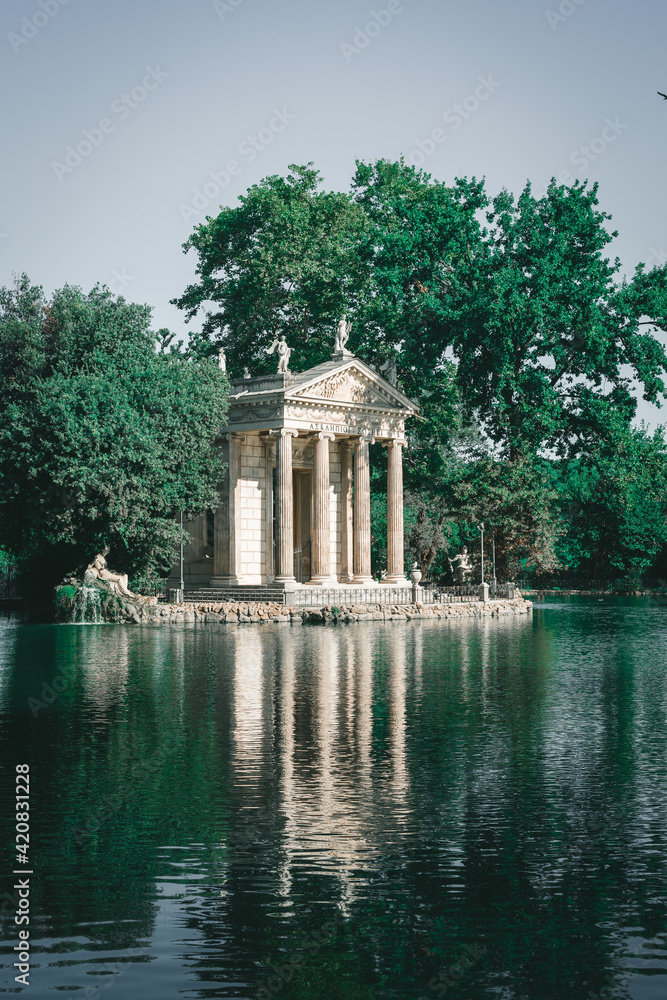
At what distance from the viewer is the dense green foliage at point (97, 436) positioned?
45812mm

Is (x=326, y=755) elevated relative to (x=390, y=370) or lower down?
lower down

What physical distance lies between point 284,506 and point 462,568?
19.5 meters

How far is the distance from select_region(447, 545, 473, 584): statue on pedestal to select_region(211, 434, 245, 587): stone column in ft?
57.2

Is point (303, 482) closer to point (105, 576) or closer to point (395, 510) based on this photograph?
point (395, 510)

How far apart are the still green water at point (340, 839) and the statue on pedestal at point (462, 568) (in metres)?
49.6

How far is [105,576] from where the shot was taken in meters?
48.2

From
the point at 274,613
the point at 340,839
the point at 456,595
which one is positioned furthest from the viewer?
the point at 456,595

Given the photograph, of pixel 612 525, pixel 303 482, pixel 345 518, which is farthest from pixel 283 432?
pixel 612 525

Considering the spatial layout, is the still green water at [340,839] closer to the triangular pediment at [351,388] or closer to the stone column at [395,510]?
the triangular pediment at [351,388]

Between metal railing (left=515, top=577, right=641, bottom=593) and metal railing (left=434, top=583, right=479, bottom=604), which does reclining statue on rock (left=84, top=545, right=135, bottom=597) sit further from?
metal railing (left=515, top=577, right=641, bottom=593)

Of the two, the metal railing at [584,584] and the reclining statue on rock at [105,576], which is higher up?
the reclining statue on rock at [105,576]

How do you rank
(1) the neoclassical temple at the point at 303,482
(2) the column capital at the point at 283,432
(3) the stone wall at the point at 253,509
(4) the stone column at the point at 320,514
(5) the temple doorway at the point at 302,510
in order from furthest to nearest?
(5) the temple doorway at the point at 302,510 < (3) the stone wall at the point at 253,509 < (4) the stone column at the point at 320,514 < (1) the neoclassical temple at the point at 303,482 < (2) the column capital at the point at 283,432

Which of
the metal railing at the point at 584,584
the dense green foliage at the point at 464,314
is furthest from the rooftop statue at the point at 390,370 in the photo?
the metal railing at the point at 584,584

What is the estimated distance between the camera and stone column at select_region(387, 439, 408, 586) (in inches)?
2495
